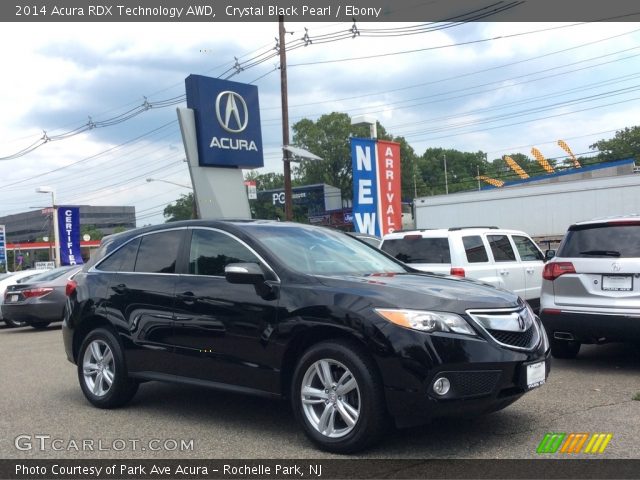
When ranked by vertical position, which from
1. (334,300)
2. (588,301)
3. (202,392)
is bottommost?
(202,392)

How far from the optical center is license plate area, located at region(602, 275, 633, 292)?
7258 millimetres

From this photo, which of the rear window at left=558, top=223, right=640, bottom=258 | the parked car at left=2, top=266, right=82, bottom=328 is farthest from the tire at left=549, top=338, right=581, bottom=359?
the parked car at left=2, top=266, right=82, bottom=328

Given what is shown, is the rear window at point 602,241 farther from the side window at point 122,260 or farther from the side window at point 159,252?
the side window at point 122,260

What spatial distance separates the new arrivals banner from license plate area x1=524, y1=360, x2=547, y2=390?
14311 millimetres

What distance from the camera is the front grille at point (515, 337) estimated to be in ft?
15.4

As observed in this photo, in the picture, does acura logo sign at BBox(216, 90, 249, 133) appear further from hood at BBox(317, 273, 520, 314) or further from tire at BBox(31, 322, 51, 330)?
hood at BBox(317, 273, 520, 314)

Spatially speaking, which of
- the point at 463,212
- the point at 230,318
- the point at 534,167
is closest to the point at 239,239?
the point at 230,318

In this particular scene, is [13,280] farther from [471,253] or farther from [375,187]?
[471,253]

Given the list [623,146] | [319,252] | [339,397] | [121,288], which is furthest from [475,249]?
[623,146]

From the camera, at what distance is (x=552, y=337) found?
26.0ft

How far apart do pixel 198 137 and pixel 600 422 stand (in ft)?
44.7

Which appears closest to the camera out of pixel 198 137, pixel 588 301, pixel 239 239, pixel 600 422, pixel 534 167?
pixel 600 422

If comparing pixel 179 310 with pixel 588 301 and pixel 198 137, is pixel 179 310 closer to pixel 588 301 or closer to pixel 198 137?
pixel 588 301

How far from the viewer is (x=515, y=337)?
480 centimetres
